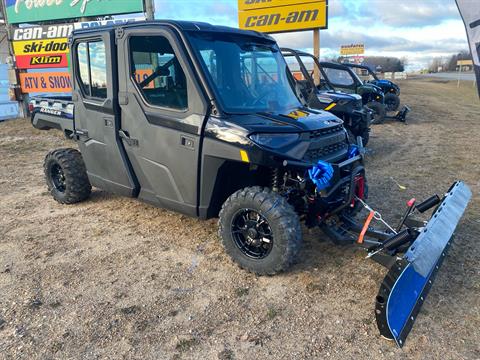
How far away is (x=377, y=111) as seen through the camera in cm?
1260

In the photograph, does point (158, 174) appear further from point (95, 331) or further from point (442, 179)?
point (442, 179)

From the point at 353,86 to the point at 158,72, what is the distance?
9122mm

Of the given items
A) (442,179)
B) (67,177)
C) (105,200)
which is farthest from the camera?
(442,179)

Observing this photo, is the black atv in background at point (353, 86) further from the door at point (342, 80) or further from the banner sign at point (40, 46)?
the banner sign at point (40, 46)

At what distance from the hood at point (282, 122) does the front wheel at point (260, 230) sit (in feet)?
1.79

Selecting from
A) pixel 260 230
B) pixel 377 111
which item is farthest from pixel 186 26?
pixel 377 111

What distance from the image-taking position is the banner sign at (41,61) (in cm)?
1185

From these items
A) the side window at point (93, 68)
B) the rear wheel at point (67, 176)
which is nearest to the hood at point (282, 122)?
the side window at point (93, 68)

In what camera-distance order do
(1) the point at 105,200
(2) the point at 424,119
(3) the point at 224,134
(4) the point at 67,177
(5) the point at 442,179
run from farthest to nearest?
(2) the point at 424,119 → (5) the point at 442,179 → (1) the point at 105,200 → (4) the point at 67,177 → (3) the point at 224,134

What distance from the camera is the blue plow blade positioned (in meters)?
2.69

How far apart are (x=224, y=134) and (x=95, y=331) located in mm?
1845

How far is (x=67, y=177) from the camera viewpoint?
17.5ft

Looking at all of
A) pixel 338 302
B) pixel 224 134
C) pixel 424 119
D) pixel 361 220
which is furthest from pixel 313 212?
pixel 424 119

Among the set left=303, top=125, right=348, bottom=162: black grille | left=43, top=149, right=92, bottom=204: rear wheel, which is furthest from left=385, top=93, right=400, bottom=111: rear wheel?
left=43, top=149, right=92, bottom=204: rear wheel
